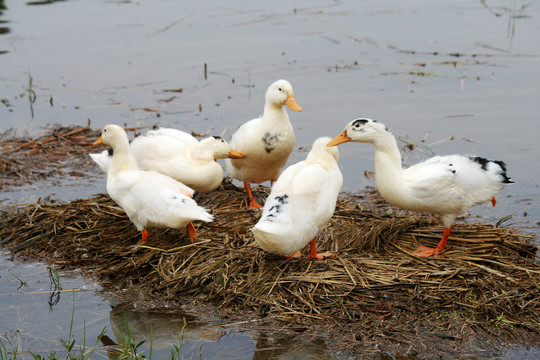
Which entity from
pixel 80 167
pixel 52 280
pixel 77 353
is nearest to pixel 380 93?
pixel 80 167

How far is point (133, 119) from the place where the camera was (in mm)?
10273

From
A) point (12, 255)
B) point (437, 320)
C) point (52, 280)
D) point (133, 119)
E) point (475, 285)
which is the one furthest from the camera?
point (133, 119)

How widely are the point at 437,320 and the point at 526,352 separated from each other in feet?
2.16

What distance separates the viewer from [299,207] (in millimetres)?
5566

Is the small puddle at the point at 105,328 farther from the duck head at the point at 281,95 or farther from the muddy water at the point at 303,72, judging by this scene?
the duck head at the point at 281,95

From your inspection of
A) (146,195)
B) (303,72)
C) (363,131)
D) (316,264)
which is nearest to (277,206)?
(316,264)

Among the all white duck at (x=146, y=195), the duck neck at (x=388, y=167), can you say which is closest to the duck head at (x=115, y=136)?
the all white duck at (x=146, y=195)

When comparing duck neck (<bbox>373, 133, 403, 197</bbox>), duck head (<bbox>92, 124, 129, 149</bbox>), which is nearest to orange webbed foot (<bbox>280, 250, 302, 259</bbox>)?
duck neck (<bbox>373, 133, 403, 197</bbox>)

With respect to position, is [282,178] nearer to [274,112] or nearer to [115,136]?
[274,112]

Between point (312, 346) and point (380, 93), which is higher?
point (380, 93)

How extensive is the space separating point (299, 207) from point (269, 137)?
204cm

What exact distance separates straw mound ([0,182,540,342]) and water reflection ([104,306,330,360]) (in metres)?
0.32

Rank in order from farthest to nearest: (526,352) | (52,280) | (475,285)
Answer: (52,280)
(475,285)
(526,352)

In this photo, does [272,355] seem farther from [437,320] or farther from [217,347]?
[437,320]
